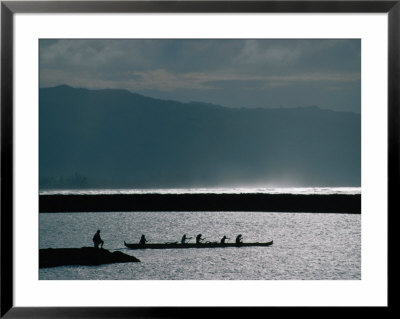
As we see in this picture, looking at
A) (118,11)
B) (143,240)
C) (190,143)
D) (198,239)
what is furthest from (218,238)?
(118,11)

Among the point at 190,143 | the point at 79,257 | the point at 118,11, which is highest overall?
the point at 118,11

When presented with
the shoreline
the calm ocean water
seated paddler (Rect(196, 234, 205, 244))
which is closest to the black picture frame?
the calm ocean water

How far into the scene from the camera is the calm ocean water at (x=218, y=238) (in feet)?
10.8

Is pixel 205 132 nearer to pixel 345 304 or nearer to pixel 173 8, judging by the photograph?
pixel 173 8

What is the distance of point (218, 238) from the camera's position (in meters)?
3.41

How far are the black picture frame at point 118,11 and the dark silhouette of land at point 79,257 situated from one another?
0.64 feet

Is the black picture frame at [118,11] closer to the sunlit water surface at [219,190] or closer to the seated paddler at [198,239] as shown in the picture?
the sunlit water surface at [219,190]

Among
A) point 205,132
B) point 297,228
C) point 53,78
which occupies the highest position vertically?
point 53,78

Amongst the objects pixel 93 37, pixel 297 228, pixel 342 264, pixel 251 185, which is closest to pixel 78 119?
pixel 93 37

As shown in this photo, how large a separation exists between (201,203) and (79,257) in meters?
0.78

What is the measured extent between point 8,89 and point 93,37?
57cm

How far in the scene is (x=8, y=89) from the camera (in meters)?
3.25

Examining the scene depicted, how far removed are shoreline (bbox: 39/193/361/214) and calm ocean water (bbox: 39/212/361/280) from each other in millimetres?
39

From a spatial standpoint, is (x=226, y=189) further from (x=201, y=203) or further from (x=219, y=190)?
(x=201, y=203)
